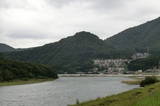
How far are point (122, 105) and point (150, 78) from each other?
7707 cm

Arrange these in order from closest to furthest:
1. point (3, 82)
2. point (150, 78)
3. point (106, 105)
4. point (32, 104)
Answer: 1. point (106, 105)
2. point (32, 104)
3. point (150, 78)
4. point (3, 82)

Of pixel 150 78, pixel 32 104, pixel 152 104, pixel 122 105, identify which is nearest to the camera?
pixel 152 104

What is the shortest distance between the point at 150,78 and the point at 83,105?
64.1m

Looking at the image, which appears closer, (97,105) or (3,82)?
(97,105)

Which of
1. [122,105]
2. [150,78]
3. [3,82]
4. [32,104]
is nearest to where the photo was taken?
[122,105]

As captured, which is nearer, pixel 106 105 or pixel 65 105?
pixel 106 105

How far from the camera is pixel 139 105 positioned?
3844cm

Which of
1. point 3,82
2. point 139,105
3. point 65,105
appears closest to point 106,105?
point 139,105

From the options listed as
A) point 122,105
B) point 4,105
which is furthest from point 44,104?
point 122,105

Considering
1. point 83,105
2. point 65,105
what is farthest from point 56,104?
point 83,105

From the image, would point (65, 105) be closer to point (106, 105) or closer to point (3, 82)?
point (106, 105)

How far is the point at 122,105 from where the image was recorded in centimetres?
4519

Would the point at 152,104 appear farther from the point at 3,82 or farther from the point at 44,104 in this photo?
the point at 3,82

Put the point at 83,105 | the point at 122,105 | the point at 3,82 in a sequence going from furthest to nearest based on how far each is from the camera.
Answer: the point at 3,82 < the point at 83,105 < the point at 122,105
